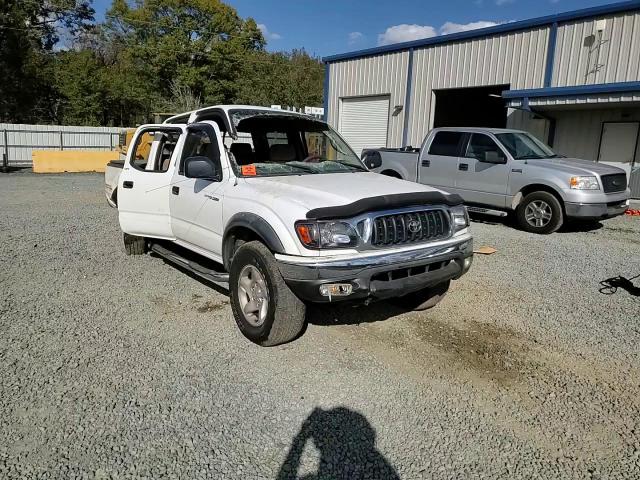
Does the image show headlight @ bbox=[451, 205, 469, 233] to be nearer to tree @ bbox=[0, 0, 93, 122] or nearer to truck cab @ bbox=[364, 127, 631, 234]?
truck cab @ bbox=[364, 127, 631, 234]

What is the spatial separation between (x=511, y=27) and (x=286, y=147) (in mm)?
12908

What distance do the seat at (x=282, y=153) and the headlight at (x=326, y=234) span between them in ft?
5.82

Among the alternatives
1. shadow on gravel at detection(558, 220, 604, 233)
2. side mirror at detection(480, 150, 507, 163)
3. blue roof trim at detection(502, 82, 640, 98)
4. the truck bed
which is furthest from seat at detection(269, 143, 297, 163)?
blue roof trim at detection(502, 82, 640, 98)

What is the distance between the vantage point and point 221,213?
4535 mm

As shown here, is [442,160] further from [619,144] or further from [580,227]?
[619,144]

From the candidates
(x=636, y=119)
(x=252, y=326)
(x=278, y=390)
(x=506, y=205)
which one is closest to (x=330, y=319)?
(x=252, y=326)

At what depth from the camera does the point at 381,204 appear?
3760 millimetres

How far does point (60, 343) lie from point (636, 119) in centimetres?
1473

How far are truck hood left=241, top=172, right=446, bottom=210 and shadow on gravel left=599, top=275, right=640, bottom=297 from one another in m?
2.82

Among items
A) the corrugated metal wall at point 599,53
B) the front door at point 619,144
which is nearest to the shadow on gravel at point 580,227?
the front door at point 619,144

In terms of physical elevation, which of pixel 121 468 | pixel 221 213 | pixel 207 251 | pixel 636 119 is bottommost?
pixel 121 468

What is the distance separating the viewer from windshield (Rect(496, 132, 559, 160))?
31.6 ft

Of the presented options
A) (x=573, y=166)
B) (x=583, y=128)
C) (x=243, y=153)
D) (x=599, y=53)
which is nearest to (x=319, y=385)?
(x=243, y=153)

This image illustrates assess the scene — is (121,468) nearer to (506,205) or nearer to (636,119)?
(506,205)
